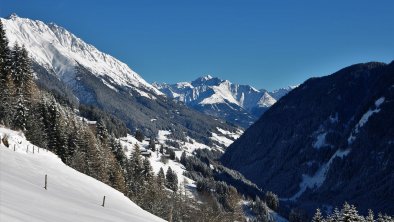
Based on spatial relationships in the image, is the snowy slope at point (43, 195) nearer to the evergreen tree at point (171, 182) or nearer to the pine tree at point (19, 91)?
the pine tree at point (19, 91)

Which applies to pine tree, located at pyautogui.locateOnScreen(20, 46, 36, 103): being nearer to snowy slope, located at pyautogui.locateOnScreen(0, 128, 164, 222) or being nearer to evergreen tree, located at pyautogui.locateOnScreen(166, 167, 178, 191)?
snowy slope, located at pyautogui.locateOnScreen(0, 128, 164, 222)

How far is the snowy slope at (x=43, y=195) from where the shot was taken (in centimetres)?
2156

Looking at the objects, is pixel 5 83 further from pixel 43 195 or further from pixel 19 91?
pixel 43 195

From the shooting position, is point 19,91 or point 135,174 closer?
point 19,91

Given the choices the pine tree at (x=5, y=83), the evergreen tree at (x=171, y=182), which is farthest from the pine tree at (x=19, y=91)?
the evergreen tree at (x=171, y=182)

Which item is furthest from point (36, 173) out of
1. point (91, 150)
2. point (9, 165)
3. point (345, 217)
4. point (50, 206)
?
point (91, 150)

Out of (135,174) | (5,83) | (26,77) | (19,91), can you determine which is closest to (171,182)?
(135,174)

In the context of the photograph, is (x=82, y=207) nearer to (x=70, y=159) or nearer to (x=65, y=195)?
(x=65, y=195)

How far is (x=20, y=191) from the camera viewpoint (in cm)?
2658

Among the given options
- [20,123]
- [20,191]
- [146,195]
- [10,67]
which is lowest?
[146,195]

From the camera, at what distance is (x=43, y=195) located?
28.4 metres

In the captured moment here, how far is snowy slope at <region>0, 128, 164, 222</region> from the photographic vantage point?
2156 cm

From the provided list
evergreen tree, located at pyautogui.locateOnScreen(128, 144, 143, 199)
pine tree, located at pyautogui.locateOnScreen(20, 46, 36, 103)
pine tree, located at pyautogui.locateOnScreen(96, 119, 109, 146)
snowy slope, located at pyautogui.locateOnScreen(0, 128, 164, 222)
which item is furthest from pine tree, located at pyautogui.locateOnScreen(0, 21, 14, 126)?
evergreen tree, located at pyautogui.locateOnScreen(128, 144, 143, 199)

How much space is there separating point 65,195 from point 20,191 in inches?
234
